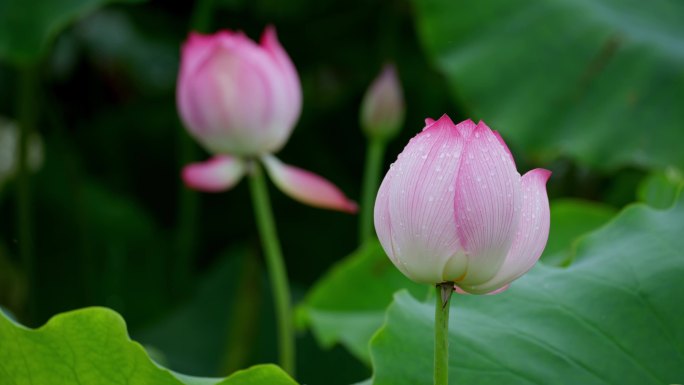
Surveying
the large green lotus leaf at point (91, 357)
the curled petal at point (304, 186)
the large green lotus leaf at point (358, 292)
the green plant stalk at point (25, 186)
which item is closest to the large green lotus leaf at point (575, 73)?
the large green lotus leaf at point (358, 292)

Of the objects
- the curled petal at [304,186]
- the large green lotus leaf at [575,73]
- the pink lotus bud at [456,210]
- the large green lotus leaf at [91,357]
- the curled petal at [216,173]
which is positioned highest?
the large green lotus leaf at [575,73]

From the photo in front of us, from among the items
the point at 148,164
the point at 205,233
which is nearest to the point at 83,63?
the point at 148,164

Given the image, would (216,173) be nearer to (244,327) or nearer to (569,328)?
(244,327)

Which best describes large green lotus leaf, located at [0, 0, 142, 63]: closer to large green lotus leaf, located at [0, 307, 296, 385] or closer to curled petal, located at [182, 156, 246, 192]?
curled petal, located at [182, 156, 246, 192]

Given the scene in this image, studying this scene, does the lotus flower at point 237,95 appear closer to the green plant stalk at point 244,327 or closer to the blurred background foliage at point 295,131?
the blurred background foliage at point 295,131

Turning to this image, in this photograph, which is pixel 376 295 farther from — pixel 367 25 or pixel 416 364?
pixel 367 25

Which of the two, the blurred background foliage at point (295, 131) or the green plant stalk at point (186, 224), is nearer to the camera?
the blurred background foliage at point (295, 131)
